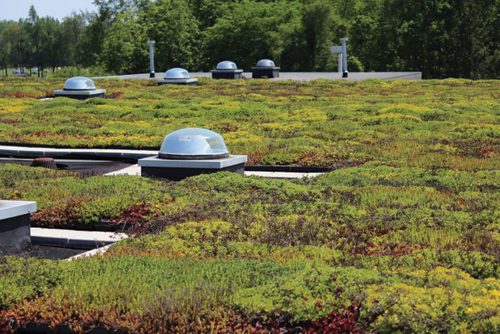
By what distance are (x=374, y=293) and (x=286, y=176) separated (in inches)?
308

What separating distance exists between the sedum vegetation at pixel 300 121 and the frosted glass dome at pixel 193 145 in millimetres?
2649

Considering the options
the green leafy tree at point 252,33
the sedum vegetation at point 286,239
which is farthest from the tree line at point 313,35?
the sedum vegetation at point 286,239

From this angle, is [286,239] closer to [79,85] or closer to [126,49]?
[79,85]

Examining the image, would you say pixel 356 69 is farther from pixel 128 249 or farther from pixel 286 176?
pixel 128 249

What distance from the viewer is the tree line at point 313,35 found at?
52.0m

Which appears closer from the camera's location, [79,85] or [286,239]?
[286,239]

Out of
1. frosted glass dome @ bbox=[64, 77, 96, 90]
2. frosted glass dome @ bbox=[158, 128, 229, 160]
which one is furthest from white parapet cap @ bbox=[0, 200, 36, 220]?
frosted glass dome @ bbox=[64, 77, 96, 90]

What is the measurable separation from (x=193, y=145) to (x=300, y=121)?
9.86 m

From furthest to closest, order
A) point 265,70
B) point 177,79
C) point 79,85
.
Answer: point 265,70 < point 177,79 < point 79,85

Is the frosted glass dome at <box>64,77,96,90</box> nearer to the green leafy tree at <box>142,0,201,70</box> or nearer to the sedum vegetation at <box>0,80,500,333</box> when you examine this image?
the sedum vegetation at <box>0,80,500,333</box>

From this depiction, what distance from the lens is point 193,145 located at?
11961 mm

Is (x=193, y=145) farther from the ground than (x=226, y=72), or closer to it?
closer to it

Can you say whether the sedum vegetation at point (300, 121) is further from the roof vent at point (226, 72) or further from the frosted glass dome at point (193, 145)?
the roof vent at point (226, 72)

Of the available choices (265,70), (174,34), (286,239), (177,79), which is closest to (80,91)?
(177,79)
